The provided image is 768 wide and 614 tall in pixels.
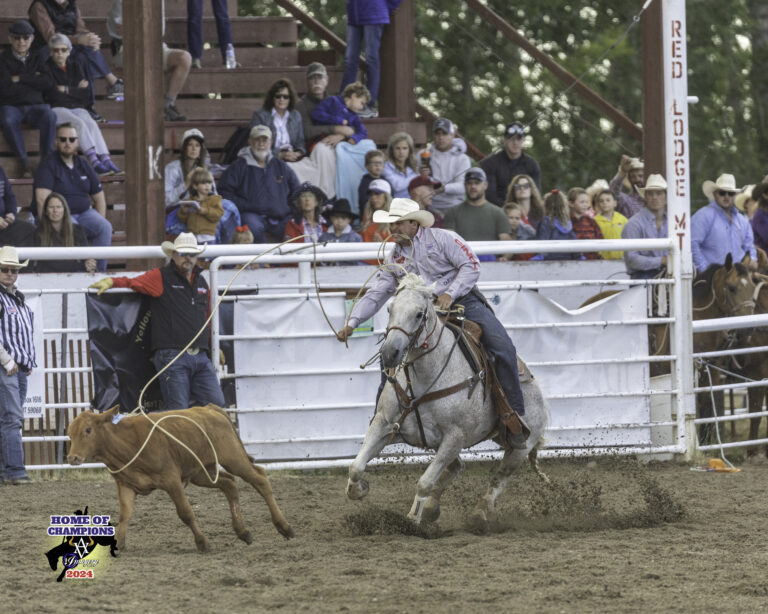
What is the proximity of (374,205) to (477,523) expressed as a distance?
4.91 meters

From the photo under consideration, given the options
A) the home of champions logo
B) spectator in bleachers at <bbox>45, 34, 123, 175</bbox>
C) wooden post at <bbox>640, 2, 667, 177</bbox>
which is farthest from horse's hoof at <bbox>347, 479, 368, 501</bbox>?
spectator in bleachers at <bbox>45, 34, 123, 175</bbox>

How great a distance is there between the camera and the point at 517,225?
13148 millimetres

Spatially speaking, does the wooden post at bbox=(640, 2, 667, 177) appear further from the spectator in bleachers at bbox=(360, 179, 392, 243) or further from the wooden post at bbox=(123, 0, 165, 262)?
the wooden post at bbox=(123, 0, 165, 262)

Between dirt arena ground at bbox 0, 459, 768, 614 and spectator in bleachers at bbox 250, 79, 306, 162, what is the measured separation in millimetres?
4390

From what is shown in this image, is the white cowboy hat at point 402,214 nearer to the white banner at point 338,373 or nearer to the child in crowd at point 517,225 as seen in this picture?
the white banner at point 338,373

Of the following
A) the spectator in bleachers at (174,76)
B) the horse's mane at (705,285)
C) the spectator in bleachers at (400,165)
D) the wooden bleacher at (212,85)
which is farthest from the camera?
the spectator in bleachers at (174,76)

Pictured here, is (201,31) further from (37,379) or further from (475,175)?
(37,379)

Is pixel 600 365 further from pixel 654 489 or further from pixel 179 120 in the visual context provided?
pixel 179 120

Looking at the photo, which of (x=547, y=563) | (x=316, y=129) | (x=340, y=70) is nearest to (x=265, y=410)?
(x=547, y=563)

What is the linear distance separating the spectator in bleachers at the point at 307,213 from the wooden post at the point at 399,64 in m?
3.23

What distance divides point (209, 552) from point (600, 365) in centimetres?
459

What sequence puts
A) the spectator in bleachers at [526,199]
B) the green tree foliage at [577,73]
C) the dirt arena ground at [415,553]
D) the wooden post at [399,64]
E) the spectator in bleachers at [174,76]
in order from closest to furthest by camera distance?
the dirt arena ground at [415,553] → the spectator in bleachers at [526,199] → the spectator in bleachers at [174,76] → the wooden post at [399,64] → the green tree foliage at [577,73]

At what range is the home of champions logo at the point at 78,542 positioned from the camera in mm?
6656

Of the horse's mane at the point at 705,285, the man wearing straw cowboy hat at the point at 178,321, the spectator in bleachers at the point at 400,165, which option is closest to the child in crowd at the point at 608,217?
the horse's mane at the point at 705,285
